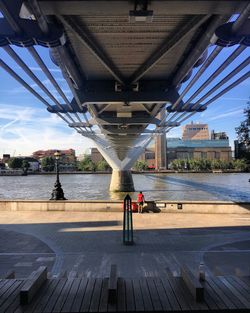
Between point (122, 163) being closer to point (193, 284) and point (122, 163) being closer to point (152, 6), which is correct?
point (152, 6)

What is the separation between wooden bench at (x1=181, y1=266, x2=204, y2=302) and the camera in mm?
4348

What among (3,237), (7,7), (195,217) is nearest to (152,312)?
(7,7)

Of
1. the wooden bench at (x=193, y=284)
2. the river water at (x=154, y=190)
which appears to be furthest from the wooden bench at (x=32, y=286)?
the river water at (x=154, y=190)

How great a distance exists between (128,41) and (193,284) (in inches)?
329

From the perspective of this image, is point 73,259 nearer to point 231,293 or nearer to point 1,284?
point 1,284

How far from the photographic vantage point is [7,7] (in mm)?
6496

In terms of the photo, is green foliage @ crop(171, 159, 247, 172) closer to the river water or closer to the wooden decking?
the river water

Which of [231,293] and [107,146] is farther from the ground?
[107,146]

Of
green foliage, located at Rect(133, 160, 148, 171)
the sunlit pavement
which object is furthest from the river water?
green foliage, located at Rect(133, 160, 148, 171)

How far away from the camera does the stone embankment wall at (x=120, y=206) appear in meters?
16.4

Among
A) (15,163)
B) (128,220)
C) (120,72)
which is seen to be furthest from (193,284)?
(15,163)

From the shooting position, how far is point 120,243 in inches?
426

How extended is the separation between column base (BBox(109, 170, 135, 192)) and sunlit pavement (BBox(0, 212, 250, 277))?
127ft

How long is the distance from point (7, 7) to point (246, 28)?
168 inches
